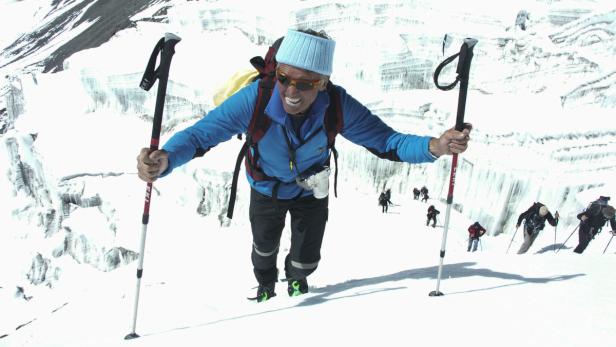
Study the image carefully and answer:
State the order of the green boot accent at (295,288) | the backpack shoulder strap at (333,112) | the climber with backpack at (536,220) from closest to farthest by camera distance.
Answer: the backpack shoulder strap at (333,112), the green boot accent at (295,288), the climber with backpack at (536,220)

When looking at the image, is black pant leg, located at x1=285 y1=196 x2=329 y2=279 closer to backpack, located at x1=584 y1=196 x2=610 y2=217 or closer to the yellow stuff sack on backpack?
the yellow stuff sack on backpack

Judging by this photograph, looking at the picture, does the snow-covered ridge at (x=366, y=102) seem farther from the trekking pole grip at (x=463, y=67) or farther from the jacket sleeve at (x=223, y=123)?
the jacket sleeve at (x=223, y=123)

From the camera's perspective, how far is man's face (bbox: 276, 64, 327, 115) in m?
3.70

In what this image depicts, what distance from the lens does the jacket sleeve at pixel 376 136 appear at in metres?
4.14

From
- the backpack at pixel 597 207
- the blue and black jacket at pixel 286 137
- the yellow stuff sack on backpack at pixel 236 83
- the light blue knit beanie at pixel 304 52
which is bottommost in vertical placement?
the backpack at pixel 597 207

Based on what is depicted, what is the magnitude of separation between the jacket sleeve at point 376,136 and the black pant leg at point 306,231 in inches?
31.5

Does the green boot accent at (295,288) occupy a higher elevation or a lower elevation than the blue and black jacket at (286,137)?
lower

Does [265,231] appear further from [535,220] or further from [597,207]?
[597,207]

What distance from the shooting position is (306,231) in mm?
4926

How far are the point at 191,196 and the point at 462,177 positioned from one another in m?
10.5

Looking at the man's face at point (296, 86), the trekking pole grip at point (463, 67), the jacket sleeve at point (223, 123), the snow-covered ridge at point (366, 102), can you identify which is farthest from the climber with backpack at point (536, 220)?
the jacket sleeve at point (223, 123)

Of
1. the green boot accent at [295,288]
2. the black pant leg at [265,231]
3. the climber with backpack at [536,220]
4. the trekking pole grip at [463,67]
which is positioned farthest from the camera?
the climber with backpack at [536,220]

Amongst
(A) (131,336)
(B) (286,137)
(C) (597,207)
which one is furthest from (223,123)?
(C) (597,207)

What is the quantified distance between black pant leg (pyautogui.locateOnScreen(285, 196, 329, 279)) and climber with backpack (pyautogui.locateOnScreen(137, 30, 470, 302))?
1cm
